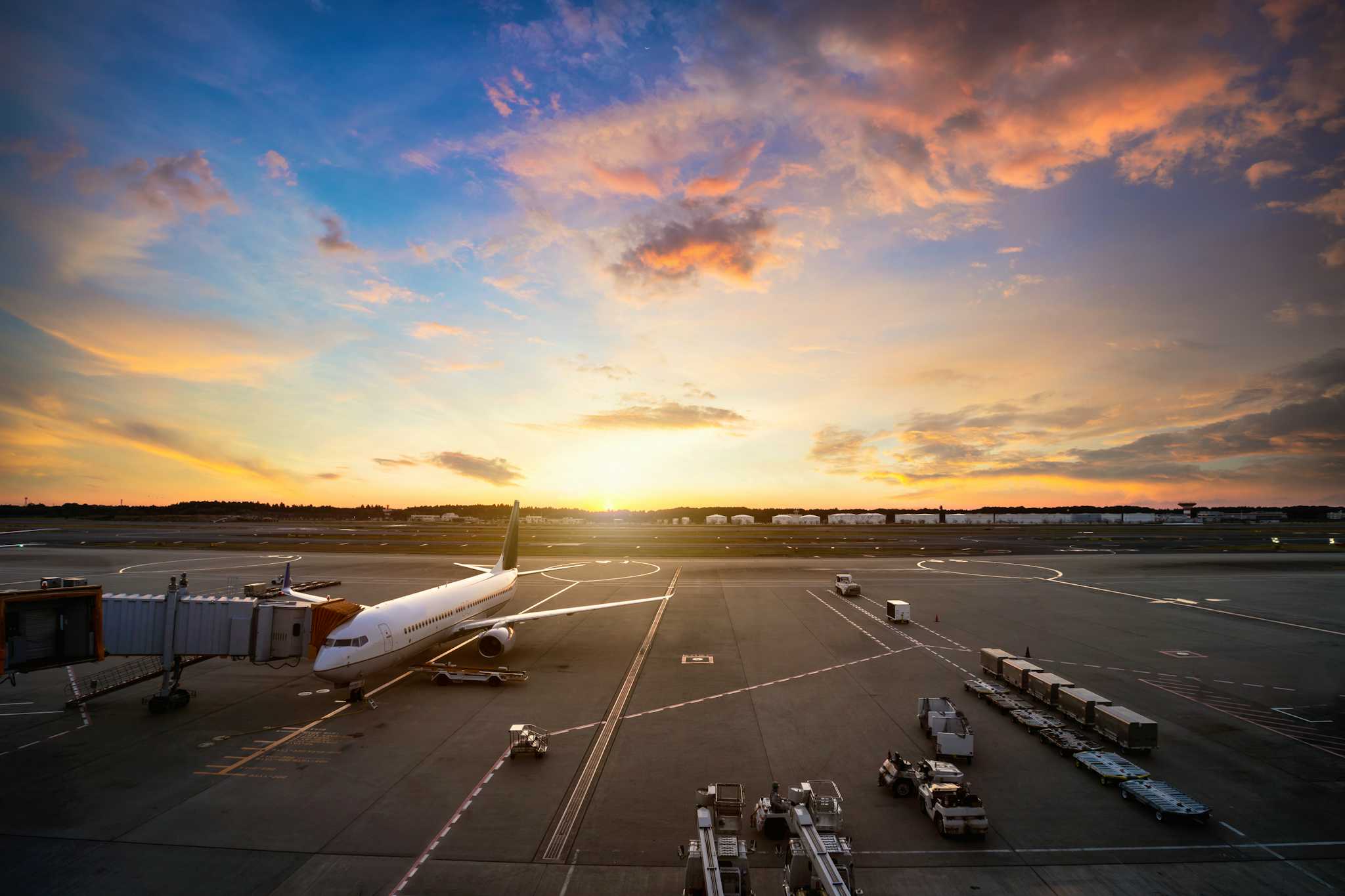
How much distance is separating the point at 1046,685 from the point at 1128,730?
529 cm

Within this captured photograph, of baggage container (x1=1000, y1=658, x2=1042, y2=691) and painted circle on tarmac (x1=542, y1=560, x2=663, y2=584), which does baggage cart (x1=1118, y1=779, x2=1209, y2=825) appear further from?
painted circle on tarmac (x1=542, y1=560, x2=663, y2=584)

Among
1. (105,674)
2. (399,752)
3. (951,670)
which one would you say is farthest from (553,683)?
(105,674)

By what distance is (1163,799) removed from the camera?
20.5 meters

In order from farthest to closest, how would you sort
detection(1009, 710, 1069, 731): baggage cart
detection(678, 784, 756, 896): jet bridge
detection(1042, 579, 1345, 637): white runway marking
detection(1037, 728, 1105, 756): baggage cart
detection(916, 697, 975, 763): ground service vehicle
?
detection(1042, 579, 1345, 637): white runway marking, detection(1009, 710, 1069, 731): baggage cart, detection(1037, 728, 1105, 756): baggage cart, detection(916, 697, 975, 763): ground service vehicle, detection(678, 784, 756, 896): jet bridge

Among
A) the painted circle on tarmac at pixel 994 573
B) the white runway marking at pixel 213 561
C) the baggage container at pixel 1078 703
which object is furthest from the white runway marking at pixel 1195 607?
→ the white runway marking at pixel 213 561

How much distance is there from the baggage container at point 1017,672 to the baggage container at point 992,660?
316 mm

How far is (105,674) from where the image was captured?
35.5m

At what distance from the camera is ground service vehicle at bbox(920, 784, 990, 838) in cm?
1889

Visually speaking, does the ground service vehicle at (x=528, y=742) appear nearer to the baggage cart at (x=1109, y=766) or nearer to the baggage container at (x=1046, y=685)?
the baggage cart at (x=1109, y=766)

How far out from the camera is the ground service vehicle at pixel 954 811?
18.9 m

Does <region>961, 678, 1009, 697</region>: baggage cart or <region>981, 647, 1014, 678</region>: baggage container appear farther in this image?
<region>981, 647, 1014, 678</region>: baggage container

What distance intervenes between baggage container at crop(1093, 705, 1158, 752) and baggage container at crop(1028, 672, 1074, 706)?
126 inches

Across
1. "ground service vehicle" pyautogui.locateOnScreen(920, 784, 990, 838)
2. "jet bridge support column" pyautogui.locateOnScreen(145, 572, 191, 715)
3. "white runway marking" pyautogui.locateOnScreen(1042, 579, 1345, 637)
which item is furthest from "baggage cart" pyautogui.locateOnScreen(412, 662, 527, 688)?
"white runway marking" pyautogui.locateOnScreen(1042, 579, 1345, 637)

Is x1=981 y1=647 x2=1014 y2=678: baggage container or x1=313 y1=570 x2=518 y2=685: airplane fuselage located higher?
x1=313 y1=570 x2=518 y2=685: airplane fuselage
